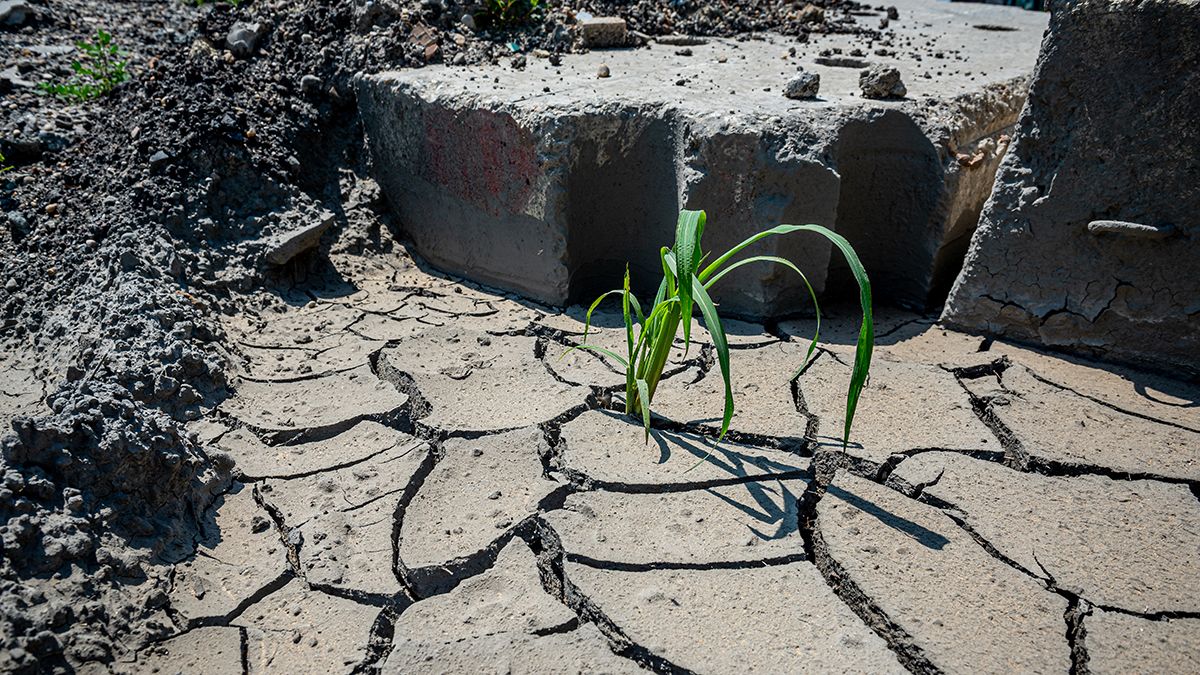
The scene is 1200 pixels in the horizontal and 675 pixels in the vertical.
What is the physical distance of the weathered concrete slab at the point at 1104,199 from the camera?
2.14 m

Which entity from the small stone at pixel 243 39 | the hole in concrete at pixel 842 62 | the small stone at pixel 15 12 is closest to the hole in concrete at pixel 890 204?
the hole in concrete at pixel 842 62

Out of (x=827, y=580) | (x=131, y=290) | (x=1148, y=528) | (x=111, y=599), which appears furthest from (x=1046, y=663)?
(x=131, y=290)

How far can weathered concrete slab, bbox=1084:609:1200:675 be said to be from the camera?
4.96 ft

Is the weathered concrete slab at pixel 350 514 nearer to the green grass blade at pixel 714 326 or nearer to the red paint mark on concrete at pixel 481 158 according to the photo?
the green grass blade at pixel 714 326

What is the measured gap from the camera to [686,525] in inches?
71.2

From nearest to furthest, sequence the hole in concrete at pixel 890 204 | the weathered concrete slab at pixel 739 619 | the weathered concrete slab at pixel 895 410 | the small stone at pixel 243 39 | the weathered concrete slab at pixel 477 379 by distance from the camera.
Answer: the weathered concrete slab at pixel 739 619 → the weathered concrete slab at pixel 895 410 → the weathered concrete slab at pixel 477 379 → the hole in concrete at pixel 890 204 → the small stone at pixel 243 39

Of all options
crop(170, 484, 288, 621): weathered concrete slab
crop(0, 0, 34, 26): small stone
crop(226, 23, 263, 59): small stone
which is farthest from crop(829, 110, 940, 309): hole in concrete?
crop(0, 0, 34, 26): small stone

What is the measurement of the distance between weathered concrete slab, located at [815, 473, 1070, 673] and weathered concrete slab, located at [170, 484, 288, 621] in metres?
1.07

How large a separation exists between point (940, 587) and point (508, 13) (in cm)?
265

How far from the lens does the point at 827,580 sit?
66.1 inches

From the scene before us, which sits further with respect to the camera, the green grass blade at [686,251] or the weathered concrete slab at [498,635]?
the green grass blade at [686,251]

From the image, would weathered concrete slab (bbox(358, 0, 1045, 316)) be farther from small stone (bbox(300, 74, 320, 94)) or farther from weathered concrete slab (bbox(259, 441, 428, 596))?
weathered concrete slab (bbox(259, 441, 428, 596))

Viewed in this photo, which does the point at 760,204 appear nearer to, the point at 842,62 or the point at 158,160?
the point at 842,62

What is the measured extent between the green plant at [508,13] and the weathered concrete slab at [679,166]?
460 millimetres
